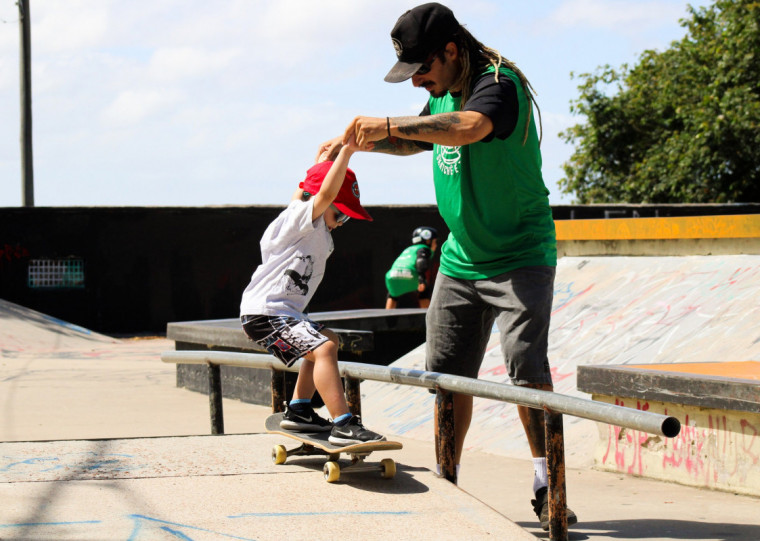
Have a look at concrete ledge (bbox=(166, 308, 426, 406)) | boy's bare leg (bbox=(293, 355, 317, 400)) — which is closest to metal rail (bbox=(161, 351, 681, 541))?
boy's bare leg (bbox=(293, 355, 317, 400))

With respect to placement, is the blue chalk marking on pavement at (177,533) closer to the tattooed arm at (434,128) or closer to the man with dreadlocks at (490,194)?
the man with dreadlocks at (490,194)

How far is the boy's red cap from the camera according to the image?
393 cm

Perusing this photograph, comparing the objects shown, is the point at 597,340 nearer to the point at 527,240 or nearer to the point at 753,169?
the point at 527,240

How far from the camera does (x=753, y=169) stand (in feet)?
→ 90.1

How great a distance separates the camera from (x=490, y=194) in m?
3.75

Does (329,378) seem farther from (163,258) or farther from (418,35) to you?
(163,258)

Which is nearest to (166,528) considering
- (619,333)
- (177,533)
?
(177,533)

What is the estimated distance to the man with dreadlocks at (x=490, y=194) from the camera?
11.9ft

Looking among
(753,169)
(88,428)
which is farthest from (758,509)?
(753,169)

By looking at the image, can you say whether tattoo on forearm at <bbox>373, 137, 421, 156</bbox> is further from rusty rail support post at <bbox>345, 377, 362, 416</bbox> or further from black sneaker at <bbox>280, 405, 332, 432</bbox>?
black sneaker at <bbox>280, 405, 332, 432</bbox>

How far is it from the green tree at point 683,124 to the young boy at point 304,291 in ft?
79.4

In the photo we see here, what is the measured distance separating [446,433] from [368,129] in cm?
124

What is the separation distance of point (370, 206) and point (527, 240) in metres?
15.6

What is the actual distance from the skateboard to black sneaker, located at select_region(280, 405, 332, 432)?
0.02 m
